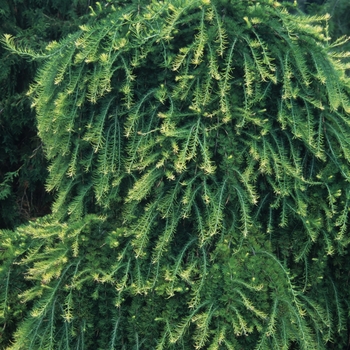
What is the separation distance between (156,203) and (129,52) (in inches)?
35.7

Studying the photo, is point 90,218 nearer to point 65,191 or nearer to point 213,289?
point 65,191

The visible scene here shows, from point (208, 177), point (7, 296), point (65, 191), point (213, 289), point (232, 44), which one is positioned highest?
point (232, 44)

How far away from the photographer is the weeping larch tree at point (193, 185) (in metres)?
2.33

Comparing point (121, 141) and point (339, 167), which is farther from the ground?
point (339, 167)

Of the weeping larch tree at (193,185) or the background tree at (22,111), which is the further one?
the background tree at (22,111)

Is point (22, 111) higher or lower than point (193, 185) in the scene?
lower

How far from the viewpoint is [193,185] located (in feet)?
8.06

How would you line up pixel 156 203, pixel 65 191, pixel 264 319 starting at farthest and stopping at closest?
1. pixel 65 191
2. pixel 156 203
3. pixel 264 319

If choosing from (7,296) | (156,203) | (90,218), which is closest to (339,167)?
(156,203)

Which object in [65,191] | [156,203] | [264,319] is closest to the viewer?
[264,319]

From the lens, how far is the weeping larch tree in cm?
233

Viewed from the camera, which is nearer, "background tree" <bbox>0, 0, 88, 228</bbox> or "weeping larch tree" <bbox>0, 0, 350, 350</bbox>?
"weeping larch tree" <bbox>0, 0, 350, 350</bbox>

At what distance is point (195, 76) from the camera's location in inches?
93.9

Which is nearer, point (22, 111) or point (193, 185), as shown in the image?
point (193, 185)
